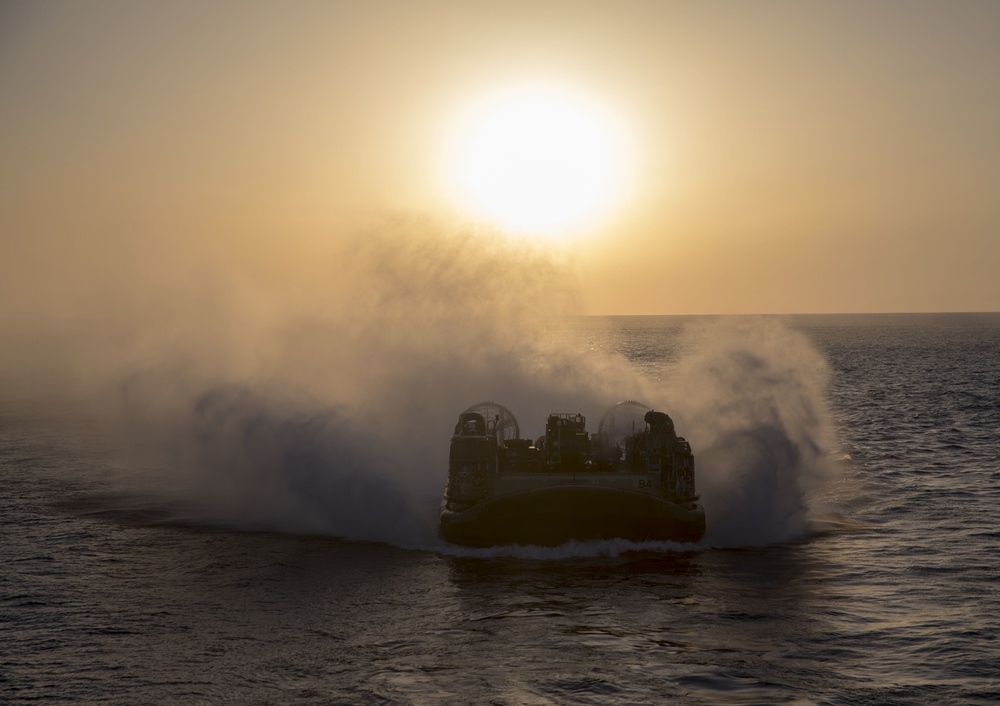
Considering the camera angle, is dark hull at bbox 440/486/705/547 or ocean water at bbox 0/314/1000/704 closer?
ocean water at bbox 0/314/1000/704

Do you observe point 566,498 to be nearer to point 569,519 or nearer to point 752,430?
point 569,519

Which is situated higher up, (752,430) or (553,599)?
(752,430)

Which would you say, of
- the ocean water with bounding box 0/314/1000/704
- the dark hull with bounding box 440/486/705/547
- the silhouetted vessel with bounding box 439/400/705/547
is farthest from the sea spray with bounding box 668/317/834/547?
the silhouetted vessel with bounding box 439/400/705/547

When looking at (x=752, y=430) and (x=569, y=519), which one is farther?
(x=752, y=430)

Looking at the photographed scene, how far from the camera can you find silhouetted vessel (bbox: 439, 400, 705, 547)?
109 feet

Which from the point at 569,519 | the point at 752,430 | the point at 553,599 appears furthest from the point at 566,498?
the point at 752,430

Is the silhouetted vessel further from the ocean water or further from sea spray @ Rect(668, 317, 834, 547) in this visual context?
sea spray @ Rect(668, 317, 834, 547)

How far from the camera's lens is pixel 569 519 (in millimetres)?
33188

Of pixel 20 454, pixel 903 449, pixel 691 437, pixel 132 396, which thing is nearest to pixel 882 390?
pixel 903 449

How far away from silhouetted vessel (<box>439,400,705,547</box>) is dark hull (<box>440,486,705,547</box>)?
0.03 meters

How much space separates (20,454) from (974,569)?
5245 centimetres

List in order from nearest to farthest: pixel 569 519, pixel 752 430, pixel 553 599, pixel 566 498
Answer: pixel 553 599 → pixel 566 498 → pixel 569 519 → pixel 752 430

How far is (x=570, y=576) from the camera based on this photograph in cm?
3081

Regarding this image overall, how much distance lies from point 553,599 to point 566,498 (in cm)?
522
